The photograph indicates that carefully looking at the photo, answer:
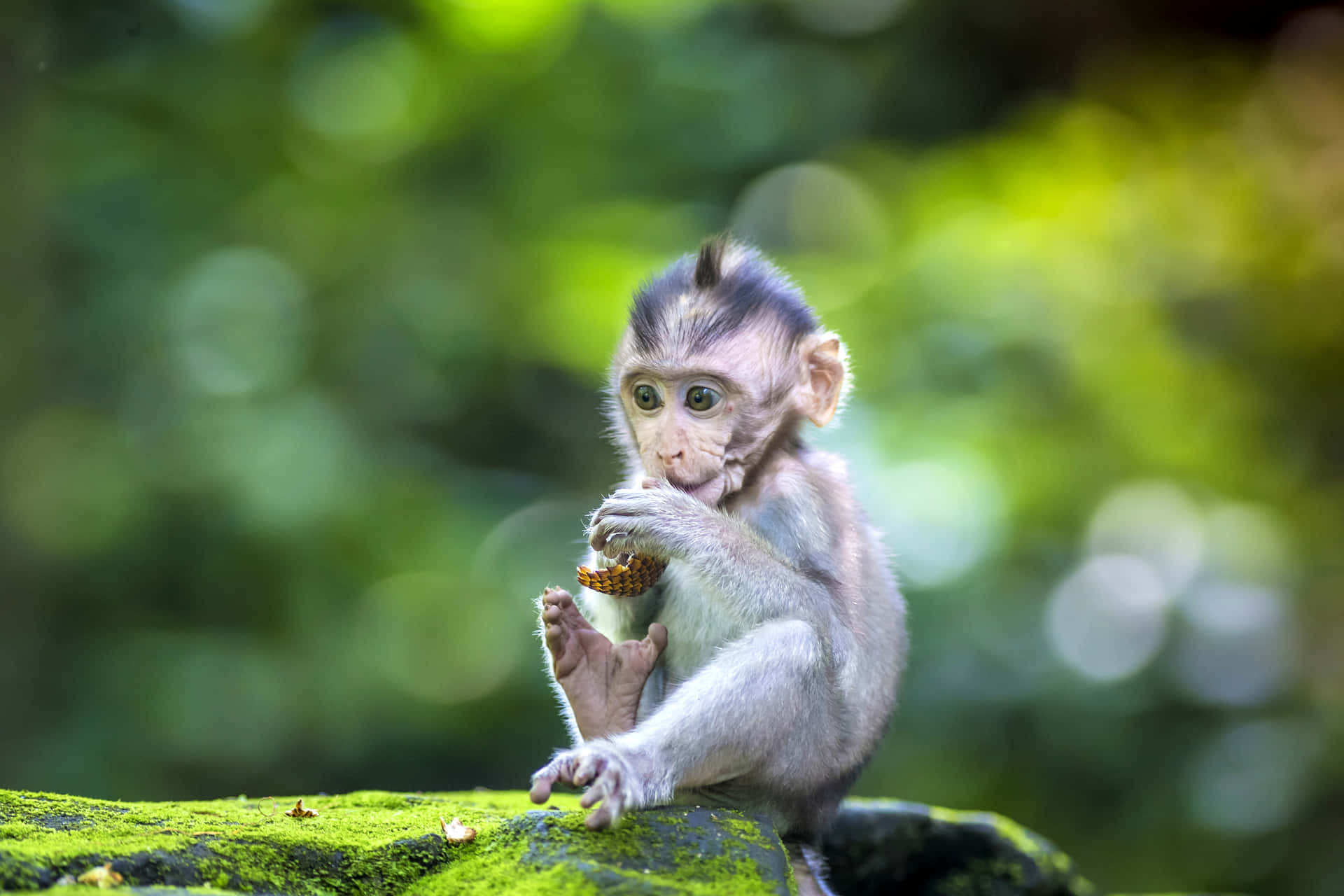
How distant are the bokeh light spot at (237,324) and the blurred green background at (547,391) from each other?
3 centimetres

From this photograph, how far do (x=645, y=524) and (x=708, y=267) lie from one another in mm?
1340

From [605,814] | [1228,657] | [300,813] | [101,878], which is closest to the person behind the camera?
[101,878]

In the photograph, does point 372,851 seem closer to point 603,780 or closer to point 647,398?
point 603,780

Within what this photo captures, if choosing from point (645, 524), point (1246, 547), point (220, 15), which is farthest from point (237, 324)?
point (1246, 547)

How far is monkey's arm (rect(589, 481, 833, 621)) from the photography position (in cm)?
473

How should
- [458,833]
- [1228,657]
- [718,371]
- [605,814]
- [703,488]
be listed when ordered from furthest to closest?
[1228,657]
[718,371]
[703,488]
[458,833]
[605,814]

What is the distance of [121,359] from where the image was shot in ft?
33.7

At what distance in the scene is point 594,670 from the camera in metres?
5.00

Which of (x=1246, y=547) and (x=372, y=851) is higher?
(x=1246, y=547)

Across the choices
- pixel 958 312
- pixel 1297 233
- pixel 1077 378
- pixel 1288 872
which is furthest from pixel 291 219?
pixel 1288 872

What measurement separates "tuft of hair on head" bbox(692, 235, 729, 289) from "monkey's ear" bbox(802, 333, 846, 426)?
505 millimetres

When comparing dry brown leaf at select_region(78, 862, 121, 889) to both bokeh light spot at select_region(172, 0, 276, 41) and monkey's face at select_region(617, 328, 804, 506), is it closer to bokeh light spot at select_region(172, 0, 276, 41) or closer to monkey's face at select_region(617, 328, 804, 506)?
monkey's face at select_region(617, 328, 804, 506)

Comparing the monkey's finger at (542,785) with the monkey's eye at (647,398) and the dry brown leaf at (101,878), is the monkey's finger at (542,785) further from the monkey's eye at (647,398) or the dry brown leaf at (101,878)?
the monkey's eye at (647,398)

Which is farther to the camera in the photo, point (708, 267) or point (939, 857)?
point (939, 857)
